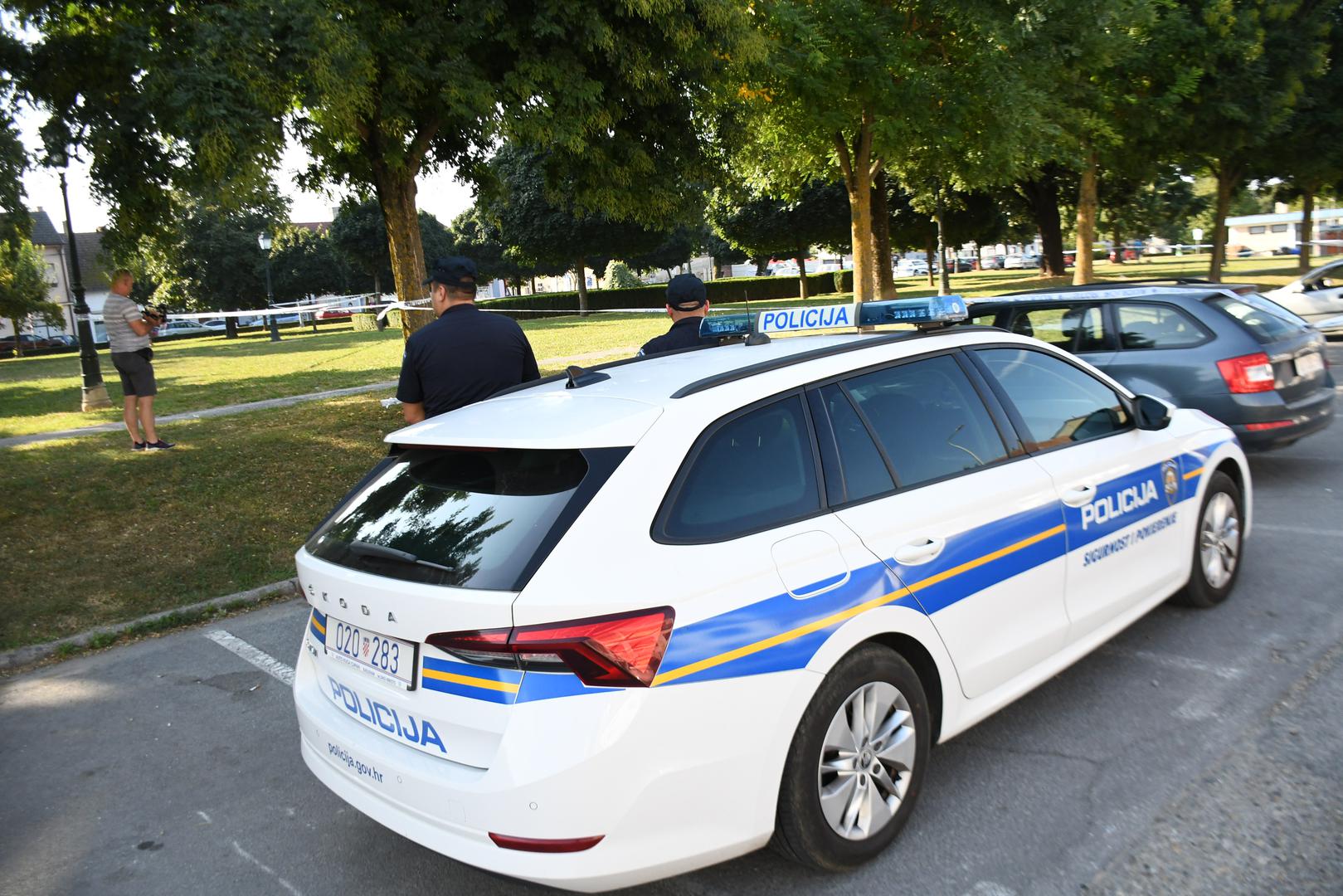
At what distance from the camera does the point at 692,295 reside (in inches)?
250

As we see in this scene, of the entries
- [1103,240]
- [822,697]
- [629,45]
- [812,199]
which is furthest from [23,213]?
[1103,240]

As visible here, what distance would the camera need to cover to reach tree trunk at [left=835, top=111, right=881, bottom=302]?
61.1 feet

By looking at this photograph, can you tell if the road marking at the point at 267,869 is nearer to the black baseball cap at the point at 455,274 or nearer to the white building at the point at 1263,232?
the black baseball cap at the point at 455,274

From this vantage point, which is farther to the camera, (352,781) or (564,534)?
(352,781)

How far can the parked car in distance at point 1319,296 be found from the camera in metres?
16.5

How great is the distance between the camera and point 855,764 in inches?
118

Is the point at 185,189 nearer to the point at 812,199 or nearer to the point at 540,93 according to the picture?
the point at 540,93

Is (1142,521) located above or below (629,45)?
below

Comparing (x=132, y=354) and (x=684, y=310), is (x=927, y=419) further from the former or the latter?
(x=132, y=354)

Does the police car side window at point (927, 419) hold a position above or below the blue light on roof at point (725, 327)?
below

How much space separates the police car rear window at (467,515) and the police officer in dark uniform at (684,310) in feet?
9.88

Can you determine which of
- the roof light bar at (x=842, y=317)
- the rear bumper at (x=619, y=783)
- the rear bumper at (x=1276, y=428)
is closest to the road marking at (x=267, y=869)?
the rear bumper at (x=619, y=783)

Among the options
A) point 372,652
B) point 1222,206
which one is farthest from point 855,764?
point 1222,206

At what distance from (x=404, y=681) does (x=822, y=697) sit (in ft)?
3.93
